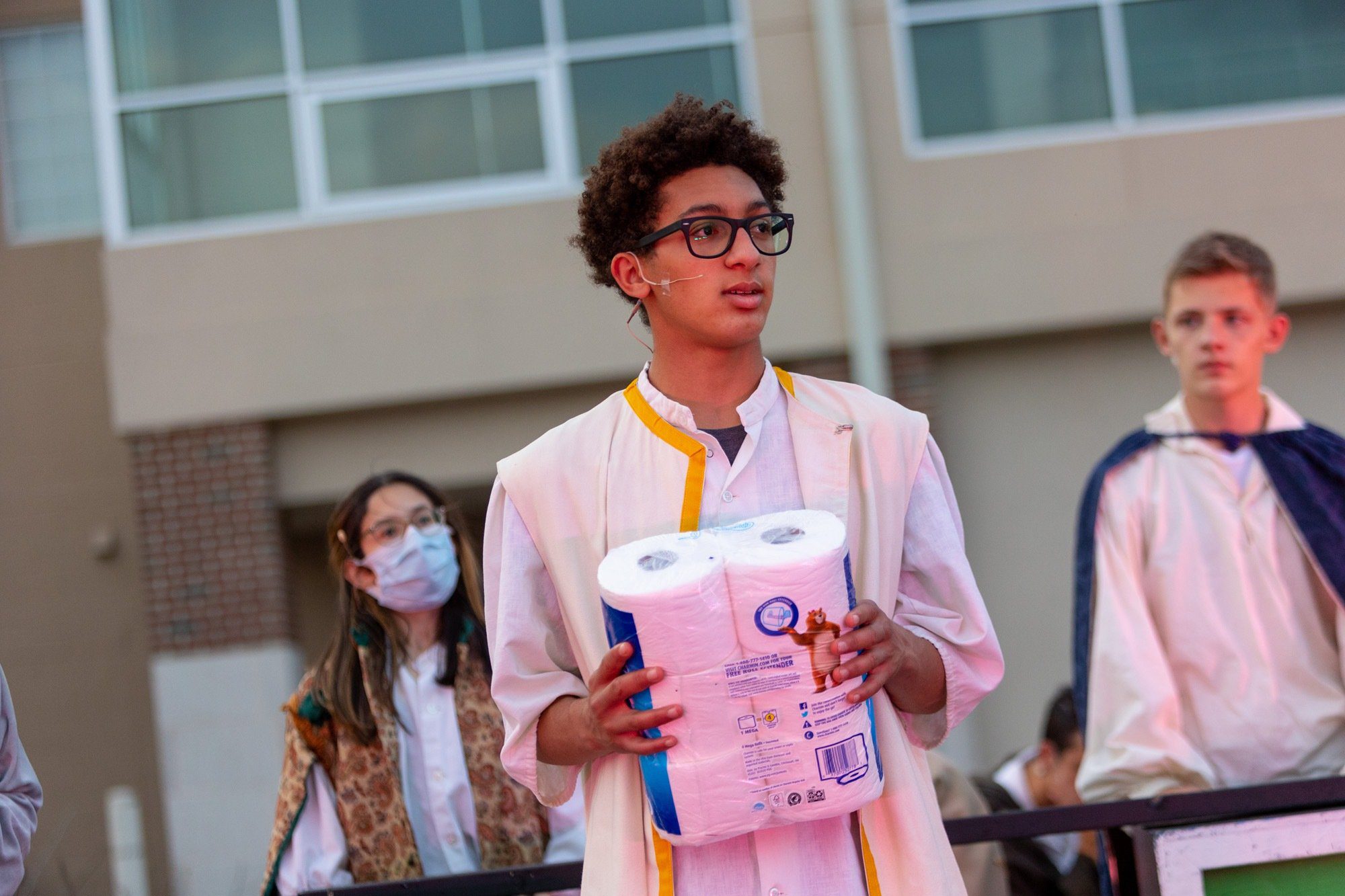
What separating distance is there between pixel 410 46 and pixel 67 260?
9.18ft

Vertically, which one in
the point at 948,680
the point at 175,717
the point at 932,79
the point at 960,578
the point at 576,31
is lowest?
the point at 175,717

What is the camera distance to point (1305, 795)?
3139 millimetres

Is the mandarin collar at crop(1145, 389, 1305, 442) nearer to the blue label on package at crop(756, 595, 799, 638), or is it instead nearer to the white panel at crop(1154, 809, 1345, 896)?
the white panel at crop(1154, 809, 1345, 896)

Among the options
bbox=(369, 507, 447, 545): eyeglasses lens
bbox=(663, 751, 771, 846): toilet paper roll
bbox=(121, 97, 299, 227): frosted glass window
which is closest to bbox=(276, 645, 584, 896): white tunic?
bbox=(369, 507, 447, 545): eyeglasses lens

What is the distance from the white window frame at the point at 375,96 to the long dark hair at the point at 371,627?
14.7 ft

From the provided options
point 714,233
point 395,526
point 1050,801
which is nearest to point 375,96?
point 395,526

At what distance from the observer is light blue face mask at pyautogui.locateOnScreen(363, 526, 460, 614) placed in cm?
415

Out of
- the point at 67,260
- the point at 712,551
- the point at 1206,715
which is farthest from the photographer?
the point at 67,260

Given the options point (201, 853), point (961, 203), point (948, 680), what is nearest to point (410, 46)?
point (961, 203)

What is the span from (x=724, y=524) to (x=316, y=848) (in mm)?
1952

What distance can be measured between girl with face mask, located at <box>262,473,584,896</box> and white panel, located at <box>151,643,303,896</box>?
4.54 metres

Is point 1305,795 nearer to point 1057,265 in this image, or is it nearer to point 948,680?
point 948,680

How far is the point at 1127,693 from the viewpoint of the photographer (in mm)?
3680

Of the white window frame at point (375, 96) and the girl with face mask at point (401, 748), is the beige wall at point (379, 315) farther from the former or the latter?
the girl with face mask at point (401, 748)
